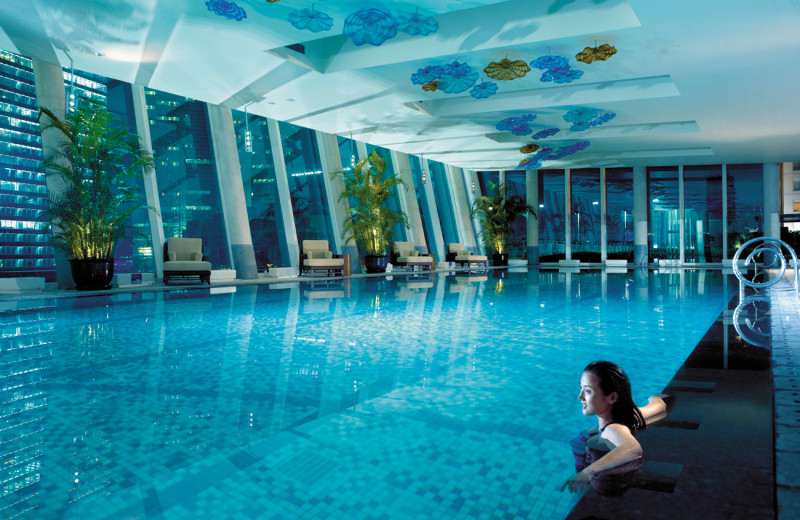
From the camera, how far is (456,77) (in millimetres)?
9617

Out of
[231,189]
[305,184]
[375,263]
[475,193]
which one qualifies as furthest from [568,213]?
[231,189]

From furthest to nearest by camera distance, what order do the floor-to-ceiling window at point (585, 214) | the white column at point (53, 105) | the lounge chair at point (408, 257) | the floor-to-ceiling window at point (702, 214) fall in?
the floor-to-ceiling window at point (585, 214), the floor-to-ceiling window at point (702, 214), the lounge chair at point (408, 257), the white column at point (53, 105)

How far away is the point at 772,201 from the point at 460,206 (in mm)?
12248

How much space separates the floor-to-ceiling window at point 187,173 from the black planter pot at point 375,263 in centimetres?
421

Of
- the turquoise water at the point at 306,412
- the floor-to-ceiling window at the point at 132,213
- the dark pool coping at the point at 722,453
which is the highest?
the floor-to-ceiling window at the point at 132,213

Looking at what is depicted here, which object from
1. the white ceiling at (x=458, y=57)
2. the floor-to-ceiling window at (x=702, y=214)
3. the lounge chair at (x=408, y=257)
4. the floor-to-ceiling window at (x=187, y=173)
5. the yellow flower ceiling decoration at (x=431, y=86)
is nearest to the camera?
the white ceiling at (x=458, y=57)

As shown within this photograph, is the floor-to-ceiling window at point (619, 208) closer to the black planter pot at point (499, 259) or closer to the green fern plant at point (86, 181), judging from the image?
the black planter pot at point (499, 259)

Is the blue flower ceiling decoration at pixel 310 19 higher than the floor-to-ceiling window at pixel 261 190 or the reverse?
higher

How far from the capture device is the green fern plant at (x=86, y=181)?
366 inches

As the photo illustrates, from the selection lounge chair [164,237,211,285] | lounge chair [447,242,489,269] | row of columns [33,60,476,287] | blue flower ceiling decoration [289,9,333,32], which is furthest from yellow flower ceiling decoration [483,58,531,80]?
lounge chair [447,242,489,269]

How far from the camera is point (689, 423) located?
80.6 inches

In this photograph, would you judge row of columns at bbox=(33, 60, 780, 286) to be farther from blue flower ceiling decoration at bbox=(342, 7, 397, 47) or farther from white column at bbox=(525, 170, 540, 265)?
blue flower ceiling decoration at bbox=(342, 7, 397, 47)

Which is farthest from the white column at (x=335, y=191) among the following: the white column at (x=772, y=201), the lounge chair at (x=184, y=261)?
the white column at (x=772, y=201)

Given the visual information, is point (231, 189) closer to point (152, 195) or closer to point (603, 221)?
point (152, 195)
